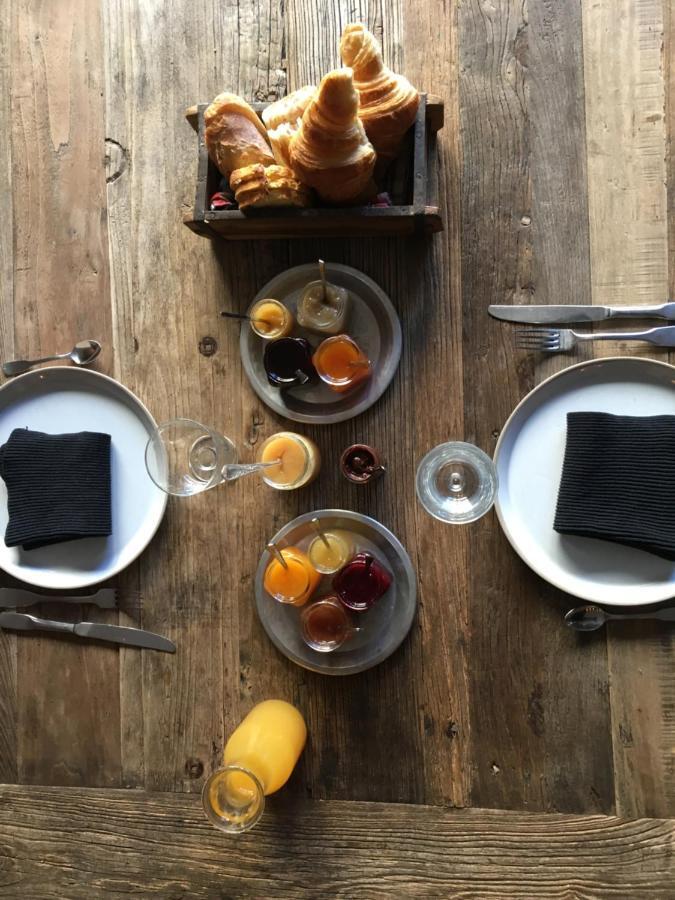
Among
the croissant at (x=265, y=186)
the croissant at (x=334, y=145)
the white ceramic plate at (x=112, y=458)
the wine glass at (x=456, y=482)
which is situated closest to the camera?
the croissant at (x=334, y=145)

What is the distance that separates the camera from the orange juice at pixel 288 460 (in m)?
1.14

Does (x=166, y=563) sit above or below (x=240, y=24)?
below

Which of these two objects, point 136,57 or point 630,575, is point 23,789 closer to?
point 630,575

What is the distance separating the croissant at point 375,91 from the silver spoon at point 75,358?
63cm

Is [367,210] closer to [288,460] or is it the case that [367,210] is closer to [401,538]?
[288,460]

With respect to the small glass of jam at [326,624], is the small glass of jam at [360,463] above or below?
above

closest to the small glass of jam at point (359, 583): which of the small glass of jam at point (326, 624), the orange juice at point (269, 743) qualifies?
→ the small glass of jam at point (326, 624)

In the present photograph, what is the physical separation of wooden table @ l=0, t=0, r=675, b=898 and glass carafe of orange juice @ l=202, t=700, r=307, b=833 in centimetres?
5

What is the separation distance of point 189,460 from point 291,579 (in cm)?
26

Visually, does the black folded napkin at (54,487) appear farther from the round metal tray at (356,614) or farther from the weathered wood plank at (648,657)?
the weathered wood plank at (648,657)

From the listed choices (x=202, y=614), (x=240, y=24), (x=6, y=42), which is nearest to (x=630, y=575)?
(x=202, y=614)

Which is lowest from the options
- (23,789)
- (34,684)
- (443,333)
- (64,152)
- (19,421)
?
(23,789)

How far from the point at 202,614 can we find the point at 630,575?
0.76m

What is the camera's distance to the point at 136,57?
49.4 inches
